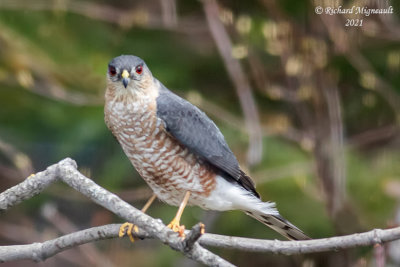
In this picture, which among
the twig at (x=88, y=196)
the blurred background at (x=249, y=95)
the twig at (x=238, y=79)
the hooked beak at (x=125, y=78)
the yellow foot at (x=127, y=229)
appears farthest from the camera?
the blurred background at (x=249, y=95)

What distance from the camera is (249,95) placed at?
14.8 ft

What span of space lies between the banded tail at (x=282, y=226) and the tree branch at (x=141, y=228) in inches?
22.6

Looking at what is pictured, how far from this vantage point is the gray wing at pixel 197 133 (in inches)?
120

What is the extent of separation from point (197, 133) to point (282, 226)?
56 centimetres

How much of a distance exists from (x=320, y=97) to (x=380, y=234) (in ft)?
8.47

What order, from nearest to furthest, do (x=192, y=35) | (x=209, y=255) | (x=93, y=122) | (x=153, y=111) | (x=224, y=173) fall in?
(x=209, y=255), (x=153, y=111), (x=224, y=173), (x=93, y=122), (x=192, y=35)

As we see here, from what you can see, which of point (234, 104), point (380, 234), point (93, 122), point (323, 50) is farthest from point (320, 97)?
point (380, 234)

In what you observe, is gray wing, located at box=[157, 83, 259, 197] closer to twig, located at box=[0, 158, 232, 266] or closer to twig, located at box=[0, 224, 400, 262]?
twig, located at box=[0, 224, 400, 262]

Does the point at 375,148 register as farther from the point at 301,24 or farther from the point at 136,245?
the point at 136,245

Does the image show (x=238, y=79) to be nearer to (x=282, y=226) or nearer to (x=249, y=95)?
(x=249, y=95)

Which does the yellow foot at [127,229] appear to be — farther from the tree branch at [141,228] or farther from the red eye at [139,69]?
the red eye at [139,69]

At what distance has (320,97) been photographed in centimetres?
466

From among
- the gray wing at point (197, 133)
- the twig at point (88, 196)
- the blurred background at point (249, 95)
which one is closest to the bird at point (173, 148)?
the gray wing at point (197, 133)

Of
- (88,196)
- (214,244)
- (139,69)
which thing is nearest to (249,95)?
(139,69)
